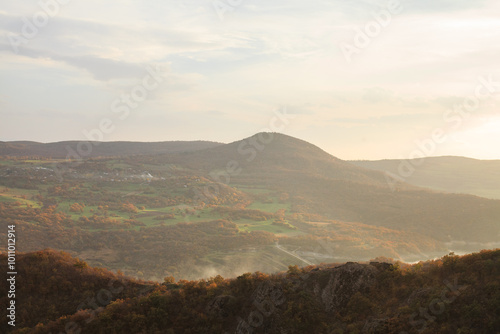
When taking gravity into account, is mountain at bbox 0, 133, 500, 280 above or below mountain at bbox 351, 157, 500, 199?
below

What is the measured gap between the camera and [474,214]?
89.0 meters

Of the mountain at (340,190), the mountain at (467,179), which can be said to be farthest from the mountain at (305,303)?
the mountain at (467,179)

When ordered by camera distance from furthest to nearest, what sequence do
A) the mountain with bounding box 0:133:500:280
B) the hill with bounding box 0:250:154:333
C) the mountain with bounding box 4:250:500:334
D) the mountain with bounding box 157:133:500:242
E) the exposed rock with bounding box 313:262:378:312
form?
1. the mountain with bounding box 157:133:500:242
2. the mountain with bounding box 0:133:500:280
3. the hill with bounding box 0:250:154:333
4. the exposed rock with bounding box 313:262:378:312
5. the mountain with bounding box 4:250:500:334

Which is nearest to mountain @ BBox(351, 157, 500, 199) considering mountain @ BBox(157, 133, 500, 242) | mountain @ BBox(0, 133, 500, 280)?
mountain @ BBox(157, 133, 500, 242)

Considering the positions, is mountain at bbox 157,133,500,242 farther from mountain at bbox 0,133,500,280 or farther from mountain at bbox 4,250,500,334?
mountain at bbox 4,250,500,334

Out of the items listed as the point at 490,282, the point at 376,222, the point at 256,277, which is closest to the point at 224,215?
the point at 376,222

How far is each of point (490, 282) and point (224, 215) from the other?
7602cm

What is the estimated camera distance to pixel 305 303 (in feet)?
67.6

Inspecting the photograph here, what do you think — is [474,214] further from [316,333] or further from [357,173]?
[316,333]

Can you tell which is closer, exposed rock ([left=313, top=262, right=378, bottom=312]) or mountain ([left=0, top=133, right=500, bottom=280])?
exposed rock ([left=313, top=262, right=378, bottom=312])

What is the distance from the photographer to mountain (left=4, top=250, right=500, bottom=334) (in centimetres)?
1733

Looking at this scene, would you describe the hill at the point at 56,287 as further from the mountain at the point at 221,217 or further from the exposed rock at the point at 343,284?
the mountain at the point at 221,217

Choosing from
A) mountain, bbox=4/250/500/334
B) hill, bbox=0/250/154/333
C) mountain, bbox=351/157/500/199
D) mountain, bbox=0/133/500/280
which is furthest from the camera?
mountain, bbox=351/157/500/199

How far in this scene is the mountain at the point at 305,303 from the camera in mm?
17328
